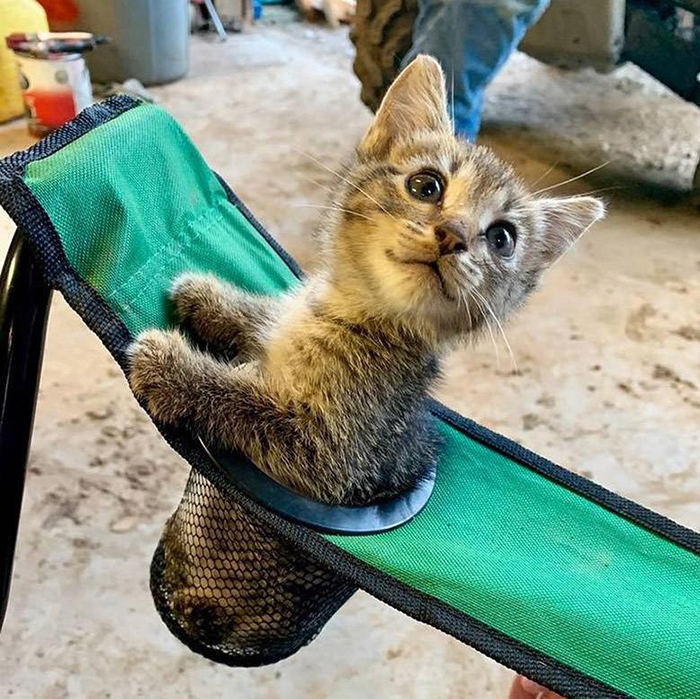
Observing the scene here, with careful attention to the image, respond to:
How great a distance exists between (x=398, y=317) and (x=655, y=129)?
320cm

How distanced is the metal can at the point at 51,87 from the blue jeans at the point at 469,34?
4.16ft

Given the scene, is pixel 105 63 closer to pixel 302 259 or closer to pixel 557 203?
pixel 302 259

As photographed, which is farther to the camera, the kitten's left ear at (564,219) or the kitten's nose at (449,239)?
the kitten's left ear at (564,219)

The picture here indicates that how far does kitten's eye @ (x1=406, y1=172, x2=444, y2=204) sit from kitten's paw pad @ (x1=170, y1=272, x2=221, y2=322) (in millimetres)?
321

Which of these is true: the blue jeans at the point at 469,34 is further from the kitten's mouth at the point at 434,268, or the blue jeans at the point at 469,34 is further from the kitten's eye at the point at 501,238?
the kitten's mouth at the point at 434,268

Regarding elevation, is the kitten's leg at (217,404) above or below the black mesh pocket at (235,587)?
above

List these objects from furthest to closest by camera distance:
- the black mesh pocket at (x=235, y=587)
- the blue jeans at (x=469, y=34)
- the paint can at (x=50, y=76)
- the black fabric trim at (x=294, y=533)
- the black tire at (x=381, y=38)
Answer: the paint can at (x=50, y=76)
the black tire at (x=381, y=38)
the blue jeans at (x=469, y=34)
the black mesh pocket at (x=235, y=587)
the black fabric trim at (x=294, y=533)

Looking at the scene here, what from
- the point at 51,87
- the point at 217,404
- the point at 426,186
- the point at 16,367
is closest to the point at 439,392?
the point at 426,186

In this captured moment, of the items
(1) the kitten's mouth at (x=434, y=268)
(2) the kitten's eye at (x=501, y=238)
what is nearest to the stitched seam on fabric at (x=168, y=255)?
(1) the kitten's mouth at (x=434, y=268)

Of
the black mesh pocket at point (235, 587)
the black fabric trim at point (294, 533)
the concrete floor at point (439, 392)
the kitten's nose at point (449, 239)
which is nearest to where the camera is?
the black fabric trim at point (294, 533)

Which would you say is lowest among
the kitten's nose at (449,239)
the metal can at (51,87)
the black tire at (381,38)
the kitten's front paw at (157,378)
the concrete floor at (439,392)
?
the concrete floor at (439,392)

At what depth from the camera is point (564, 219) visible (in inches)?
49.5

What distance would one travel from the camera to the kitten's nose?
1017 millimetres

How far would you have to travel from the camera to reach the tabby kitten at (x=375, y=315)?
1.03 metres
